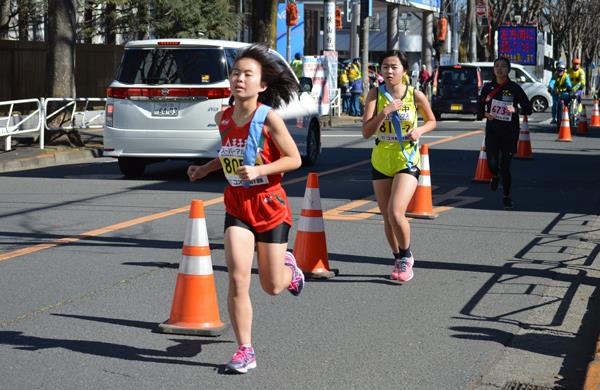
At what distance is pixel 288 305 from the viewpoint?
7.92m

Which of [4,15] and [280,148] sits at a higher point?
[4,15]

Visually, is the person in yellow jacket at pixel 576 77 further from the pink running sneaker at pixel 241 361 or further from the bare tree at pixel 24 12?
the pink running sneaker at pixel 241 361

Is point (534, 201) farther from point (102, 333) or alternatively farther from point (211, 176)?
point (102, 333)

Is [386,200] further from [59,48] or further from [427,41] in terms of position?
[427,41]

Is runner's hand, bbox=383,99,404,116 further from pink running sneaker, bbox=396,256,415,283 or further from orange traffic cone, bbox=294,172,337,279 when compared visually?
pink running sneaker, bbox=396,256,415,283

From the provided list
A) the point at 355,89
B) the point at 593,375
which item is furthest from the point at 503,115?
the point at 355,89

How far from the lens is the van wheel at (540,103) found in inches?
1730

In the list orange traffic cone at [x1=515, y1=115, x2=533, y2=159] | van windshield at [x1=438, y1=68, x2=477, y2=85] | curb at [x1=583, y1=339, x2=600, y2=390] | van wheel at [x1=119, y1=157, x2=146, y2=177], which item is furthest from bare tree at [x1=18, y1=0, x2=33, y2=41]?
curb at [x1=583, y1=339, x2=600, y2=390]

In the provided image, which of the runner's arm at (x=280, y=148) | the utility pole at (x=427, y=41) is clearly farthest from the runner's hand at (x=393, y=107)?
the utility pole at (x=427, y=41)

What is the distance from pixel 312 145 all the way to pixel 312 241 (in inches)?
396

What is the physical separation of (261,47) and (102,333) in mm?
2022

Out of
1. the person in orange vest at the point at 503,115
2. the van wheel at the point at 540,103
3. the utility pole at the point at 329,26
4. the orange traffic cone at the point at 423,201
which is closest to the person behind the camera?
the orange traffic cone at the point at 423,201

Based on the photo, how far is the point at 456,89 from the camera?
37938 millimetres

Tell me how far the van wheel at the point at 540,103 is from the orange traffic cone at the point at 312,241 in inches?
1424
